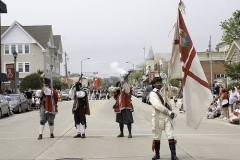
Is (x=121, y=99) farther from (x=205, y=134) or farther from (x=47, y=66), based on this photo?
(x=47, y=66)

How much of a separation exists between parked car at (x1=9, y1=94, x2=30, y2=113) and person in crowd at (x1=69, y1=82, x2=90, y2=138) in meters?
16.4

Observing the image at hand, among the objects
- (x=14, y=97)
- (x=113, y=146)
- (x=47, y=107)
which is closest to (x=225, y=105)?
(x=47, y=107)

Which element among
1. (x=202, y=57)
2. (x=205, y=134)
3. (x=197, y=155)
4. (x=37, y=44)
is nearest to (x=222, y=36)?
(x=202, y=57)

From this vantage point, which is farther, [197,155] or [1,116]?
[1,116]

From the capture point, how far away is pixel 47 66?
7044 centimetres

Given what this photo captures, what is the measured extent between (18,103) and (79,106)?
17.4 m

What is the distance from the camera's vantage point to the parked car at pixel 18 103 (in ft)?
95.0

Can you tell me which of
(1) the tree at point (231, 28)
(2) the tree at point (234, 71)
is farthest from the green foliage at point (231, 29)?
(2) the tree at point (234, 71)

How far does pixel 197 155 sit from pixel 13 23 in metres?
59.8

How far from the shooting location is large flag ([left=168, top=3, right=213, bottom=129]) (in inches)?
341

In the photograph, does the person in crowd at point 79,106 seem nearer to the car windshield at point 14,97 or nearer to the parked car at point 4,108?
the parked car at point 4,108

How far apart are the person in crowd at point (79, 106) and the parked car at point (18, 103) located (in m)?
16.4

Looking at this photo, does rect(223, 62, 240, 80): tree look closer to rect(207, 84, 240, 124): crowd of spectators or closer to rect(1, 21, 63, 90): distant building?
rect(207, 84, 240, 124): crowd of spectators

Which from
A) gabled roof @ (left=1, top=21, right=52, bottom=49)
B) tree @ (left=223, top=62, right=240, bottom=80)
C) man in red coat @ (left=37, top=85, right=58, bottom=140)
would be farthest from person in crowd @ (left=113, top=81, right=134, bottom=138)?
gabled roof @ (left=1, top=21, right=52, bottom=49)
